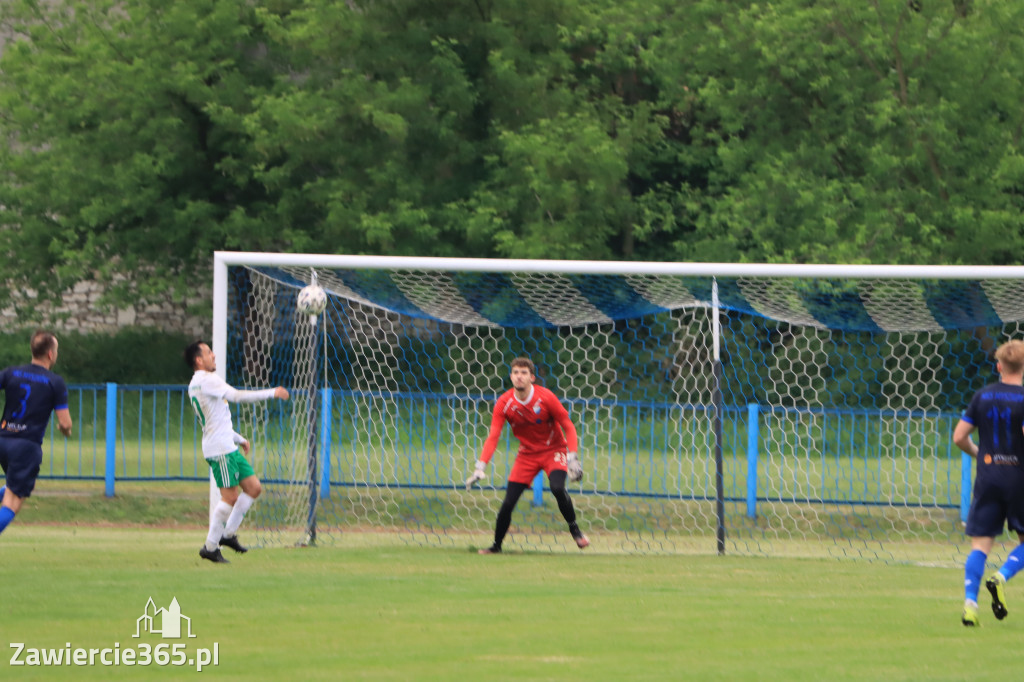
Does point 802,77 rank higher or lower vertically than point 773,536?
higher

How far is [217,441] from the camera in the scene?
408 inches

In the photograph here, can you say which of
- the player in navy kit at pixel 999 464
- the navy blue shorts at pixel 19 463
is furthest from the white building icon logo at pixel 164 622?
the player in navy kit at pixel 999 464

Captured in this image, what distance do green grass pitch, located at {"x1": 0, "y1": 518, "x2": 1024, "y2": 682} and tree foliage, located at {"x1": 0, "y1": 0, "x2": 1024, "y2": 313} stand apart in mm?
11914

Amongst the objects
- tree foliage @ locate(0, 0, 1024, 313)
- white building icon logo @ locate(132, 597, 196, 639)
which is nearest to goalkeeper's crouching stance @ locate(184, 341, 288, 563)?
white building icon logo @ locate(132, 597, 196, 639)

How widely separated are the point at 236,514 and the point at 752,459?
275 inches

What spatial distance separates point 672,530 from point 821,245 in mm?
7762

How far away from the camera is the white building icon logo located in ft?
23.3

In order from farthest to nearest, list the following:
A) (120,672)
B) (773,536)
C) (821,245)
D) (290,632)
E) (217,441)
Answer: (821,245) → (773,536) → (217,441) → (290,632) → (120,672)

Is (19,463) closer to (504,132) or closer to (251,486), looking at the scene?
(251,486)

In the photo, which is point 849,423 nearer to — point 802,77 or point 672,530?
point 672,530

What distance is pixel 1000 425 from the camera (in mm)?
7918

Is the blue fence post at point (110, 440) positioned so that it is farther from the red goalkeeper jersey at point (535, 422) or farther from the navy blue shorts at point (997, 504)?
the navy blue shorts at point (997, 504)

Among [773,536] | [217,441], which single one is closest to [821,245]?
[773,536]

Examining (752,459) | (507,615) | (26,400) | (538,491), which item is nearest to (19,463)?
(26,400)
